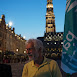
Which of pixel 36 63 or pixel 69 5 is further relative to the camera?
pixel 69 5

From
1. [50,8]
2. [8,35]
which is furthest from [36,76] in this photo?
[50,8]

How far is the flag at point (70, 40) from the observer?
376cm

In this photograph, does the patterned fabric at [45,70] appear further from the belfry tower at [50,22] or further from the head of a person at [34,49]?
the belfry tower at [50,22]

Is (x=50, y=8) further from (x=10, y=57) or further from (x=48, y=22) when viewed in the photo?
(x=10, y=57)

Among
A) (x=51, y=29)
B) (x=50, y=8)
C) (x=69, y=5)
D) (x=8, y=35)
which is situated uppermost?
(x=50, y=8)

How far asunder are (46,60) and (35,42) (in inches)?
18.5

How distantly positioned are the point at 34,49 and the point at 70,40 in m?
1.18

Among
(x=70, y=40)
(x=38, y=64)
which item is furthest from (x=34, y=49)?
(x=70, y=40)

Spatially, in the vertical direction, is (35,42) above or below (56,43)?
below

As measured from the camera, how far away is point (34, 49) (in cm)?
313

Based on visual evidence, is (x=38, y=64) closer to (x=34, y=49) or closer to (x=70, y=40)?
(x=34, y=49)

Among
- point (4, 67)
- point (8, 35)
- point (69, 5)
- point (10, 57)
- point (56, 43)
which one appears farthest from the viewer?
point (56, 43)

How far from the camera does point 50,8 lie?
150 metres

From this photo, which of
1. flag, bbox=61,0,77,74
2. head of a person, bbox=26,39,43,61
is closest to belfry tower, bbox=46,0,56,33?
flag, bbox=61,0,77,74
